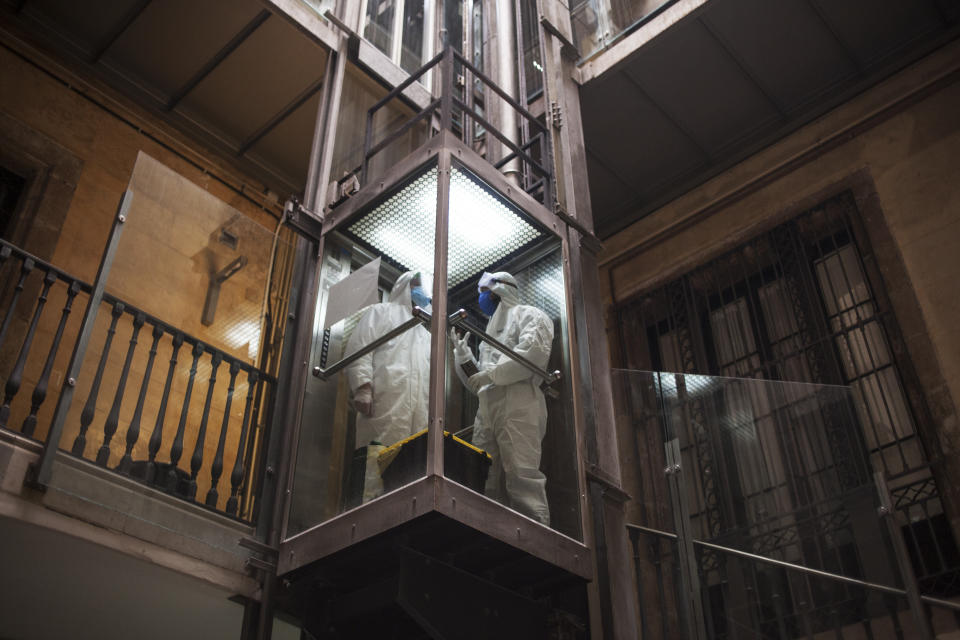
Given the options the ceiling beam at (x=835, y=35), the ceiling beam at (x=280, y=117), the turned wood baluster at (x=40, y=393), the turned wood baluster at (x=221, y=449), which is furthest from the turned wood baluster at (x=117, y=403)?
the ceiling beam at (x=835, y=35)

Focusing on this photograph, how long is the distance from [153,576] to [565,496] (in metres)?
2.28

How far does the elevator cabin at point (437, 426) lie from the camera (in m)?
4.60

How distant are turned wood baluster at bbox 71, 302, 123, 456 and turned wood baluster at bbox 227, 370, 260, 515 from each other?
913 millimetres

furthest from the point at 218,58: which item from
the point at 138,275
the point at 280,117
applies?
the point at 138,275

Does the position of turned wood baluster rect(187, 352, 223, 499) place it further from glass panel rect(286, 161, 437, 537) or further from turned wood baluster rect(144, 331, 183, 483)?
glass panel rect(286, 161, 437, 537)

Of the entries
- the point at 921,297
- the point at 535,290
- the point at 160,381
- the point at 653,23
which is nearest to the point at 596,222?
the point at 653,23

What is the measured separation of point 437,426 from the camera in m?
4.61

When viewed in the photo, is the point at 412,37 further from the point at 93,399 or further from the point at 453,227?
the point at 93,399

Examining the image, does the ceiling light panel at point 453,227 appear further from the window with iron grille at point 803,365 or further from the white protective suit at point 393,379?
the window with iron grille at point 803,365

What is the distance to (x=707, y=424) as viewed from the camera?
5656mm

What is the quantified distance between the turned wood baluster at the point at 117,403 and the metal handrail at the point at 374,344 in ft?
3.38

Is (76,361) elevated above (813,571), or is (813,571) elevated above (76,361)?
(76,361)

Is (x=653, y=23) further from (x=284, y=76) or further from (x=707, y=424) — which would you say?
(x=707, y=424)

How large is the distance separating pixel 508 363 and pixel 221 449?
1731 millimetres
